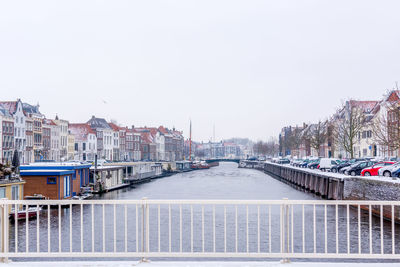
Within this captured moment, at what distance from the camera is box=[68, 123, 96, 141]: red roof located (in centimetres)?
11569

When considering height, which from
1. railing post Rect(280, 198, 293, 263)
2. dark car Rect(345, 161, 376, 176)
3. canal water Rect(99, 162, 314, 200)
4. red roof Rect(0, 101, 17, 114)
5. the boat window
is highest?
red roof Rect(0, 101, 17, 114)

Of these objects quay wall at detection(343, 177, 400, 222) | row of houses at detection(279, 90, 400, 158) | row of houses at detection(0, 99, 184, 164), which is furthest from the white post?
row of houses at detection(279, 90, 400, 158)

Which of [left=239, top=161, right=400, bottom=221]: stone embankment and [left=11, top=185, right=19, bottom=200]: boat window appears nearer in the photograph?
[left=239, top=161, right=400, bottom=221]: stone embankment

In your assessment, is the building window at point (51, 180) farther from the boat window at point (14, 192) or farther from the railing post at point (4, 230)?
the railing post at point (4, 230)

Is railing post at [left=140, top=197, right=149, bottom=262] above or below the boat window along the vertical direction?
above

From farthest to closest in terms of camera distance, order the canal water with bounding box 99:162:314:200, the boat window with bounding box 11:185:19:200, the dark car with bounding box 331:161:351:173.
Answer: the dark car with bounding box 331:161:351:173 → the canal water with bounding box 99:162:314:200 → the boat window with bounding box 11:185:19:200

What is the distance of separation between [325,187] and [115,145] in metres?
89.3

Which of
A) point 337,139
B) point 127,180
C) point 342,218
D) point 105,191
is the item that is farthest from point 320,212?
point 337,139

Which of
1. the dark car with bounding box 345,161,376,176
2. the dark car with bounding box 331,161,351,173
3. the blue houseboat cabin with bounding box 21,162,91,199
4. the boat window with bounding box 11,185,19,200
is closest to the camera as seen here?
the boat window with bounding box 11,185,19,200

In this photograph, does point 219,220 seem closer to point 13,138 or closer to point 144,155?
point 13,138

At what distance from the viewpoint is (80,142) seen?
11544cm

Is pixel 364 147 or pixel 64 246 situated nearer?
pixel 64 246

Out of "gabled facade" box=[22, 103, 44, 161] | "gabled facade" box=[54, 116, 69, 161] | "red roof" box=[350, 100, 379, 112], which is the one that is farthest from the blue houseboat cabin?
"red roof" box=[350, 100, 379, 112]

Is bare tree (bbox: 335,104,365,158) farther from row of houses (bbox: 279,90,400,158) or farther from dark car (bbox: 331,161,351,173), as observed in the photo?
dark car (bbox: 331,161,351,173)
